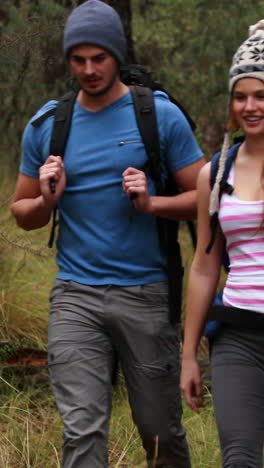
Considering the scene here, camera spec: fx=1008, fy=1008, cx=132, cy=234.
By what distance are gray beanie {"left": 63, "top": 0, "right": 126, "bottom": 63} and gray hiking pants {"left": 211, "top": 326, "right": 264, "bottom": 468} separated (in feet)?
4.92

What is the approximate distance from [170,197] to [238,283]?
2.98ft

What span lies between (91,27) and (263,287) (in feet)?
5.13

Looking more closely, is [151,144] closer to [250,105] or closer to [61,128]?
[61,128]

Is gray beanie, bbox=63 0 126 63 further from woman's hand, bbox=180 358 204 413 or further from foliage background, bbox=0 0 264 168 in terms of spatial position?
foliage background, bbox=0 0 264 168

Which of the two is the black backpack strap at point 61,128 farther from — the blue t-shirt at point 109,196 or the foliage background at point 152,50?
the foliage background at point 152,50

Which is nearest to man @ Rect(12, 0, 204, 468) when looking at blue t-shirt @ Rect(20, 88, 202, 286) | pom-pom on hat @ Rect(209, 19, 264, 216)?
blue t-shirt @ Rect(20, 88, 202, 286)

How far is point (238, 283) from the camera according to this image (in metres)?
3.69

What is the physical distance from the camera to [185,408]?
6383mm

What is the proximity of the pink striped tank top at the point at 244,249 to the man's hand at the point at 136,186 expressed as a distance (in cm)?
62

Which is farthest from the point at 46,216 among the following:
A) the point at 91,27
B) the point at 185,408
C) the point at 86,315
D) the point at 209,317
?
the point at 185,408

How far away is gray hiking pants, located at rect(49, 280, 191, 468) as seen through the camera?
4359 mm

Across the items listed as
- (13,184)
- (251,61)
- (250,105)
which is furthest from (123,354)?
(13,184)

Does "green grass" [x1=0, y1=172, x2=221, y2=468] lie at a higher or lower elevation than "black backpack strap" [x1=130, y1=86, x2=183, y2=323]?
lower

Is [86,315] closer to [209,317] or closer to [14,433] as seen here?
[209,317]
